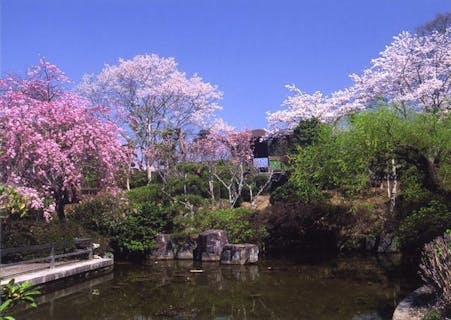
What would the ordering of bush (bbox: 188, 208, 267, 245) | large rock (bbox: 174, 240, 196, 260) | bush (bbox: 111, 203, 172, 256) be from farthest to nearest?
bush (bbox: 188, 208, 267, 245) → large rock (bbox: 174, 240, 196, 260) → bush (bbox: 111, 203, 172, 256)

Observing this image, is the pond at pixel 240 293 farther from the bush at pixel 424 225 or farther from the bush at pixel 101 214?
the bush at pixel 101 214

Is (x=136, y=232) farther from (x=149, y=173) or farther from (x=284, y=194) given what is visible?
(x=149, y=173)

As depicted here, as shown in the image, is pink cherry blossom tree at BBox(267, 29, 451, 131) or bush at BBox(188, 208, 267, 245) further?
pink cherry blossom tree at BBox(267, 29, 451, 131)

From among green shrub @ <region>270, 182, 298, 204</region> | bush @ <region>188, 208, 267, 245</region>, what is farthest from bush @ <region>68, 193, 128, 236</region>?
green shrub @ <region>270, 182, 298, 204</region>

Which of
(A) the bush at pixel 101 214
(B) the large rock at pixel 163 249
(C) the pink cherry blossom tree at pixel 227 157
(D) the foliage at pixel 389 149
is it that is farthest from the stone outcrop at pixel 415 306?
(C) the pink cherry blossom tree at pixel 227 157

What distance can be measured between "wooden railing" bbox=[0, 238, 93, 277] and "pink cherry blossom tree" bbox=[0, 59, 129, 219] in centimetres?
115

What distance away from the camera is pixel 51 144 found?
1422cm

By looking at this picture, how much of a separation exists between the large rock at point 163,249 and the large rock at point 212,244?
1337 mm

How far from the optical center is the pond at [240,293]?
9734 millimetres

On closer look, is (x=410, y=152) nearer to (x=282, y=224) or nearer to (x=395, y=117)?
(x=395, y=117)

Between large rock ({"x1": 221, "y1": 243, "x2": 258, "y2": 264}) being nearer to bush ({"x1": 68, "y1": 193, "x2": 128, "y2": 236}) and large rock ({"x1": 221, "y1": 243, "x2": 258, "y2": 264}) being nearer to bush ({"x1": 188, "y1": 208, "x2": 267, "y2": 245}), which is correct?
bush ({"x1": 188, "y1": 208, "x2": 267, "y2": 245})

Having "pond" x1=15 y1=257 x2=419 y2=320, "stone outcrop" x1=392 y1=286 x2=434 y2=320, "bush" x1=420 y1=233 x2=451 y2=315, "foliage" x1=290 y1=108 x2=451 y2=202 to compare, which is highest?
"foliage" x1=290 y1=108 x2=451 y2=202

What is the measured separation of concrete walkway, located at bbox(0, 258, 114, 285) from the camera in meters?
11.7

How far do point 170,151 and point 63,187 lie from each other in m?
9.48
